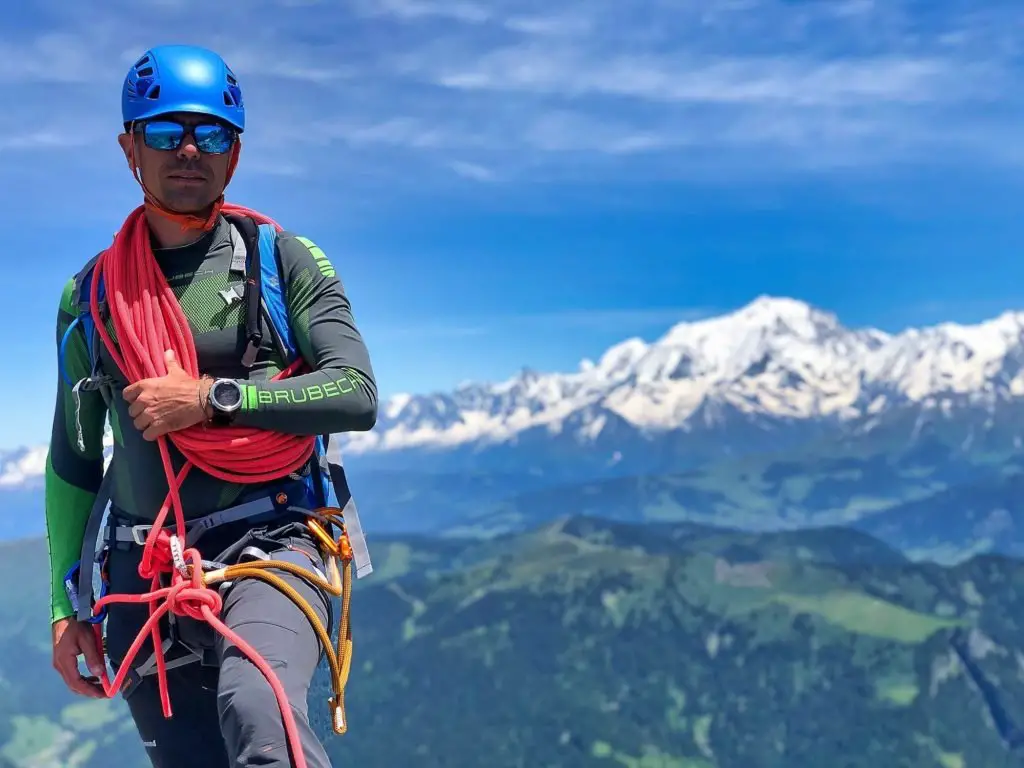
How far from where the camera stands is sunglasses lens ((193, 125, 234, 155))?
5.42m

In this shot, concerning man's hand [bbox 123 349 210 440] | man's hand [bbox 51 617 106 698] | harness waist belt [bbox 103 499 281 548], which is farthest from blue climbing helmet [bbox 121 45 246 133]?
man's hand [bbox 51 617 106 698]

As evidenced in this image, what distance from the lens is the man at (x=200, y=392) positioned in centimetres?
504

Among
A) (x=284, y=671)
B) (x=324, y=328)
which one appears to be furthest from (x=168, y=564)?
(x=324, y=328)

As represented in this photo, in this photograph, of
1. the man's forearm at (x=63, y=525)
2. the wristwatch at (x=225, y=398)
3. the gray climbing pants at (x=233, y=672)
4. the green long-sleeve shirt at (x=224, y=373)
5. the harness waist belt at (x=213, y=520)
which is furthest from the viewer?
the man's forearm at (x=63, y=525)

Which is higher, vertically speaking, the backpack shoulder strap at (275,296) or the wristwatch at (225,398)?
the backpack shoulder strap at (275,296)

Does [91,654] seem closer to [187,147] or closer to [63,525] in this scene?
[63,525]

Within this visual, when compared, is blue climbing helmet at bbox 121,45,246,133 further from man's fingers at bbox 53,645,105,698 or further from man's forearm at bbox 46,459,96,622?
man's fingers at bbox 53,645,105,698

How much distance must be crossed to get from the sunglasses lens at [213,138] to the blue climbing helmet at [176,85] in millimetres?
66

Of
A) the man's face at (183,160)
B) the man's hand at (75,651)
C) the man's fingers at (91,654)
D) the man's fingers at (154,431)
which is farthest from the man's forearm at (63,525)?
the man's face at (183,160)

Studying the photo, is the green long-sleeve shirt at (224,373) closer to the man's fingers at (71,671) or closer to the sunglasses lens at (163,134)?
the man's fingers at (71,671)

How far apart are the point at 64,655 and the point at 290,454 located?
1982 millimetres

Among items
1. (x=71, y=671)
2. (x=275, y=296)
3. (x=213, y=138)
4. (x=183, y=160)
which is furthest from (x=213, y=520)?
(x=213, y=138)

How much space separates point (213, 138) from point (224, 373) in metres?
1.26

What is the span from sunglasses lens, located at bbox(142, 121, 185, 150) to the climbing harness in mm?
520
